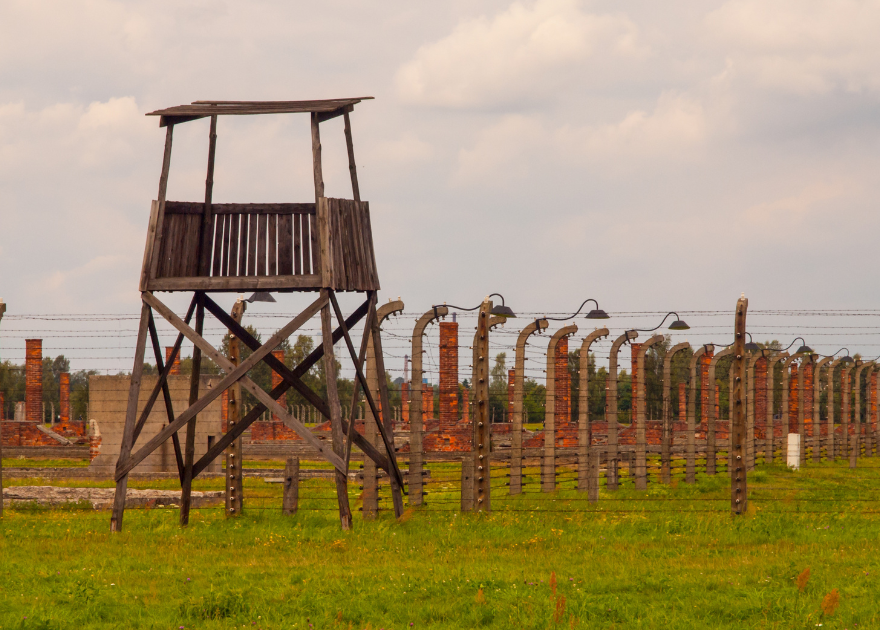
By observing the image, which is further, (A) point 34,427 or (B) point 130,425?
(A) point 34,427

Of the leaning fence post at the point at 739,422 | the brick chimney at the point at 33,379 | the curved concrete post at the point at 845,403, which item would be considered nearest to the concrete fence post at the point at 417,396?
the leaning fence post at the point at 739,422

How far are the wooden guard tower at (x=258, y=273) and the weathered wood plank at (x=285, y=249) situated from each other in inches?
0.5

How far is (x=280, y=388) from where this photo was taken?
13852mm

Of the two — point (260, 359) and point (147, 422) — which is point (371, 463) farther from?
point (147, 422)

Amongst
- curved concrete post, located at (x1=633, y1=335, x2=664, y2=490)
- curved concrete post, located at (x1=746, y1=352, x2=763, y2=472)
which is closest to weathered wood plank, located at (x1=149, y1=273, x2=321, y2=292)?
curved concrete post, located at (x1=633, y1=335, x2=664, y2=490)

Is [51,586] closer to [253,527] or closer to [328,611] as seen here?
[328,611]

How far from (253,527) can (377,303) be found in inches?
135

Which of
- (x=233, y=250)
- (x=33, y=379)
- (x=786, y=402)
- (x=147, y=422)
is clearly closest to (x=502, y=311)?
(x=233, y=250)

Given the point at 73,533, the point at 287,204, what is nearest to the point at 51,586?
the point at 73,533

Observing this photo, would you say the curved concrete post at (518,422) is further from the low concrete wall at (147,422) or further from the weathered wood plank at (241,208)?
the low concrete wall at (147,422)

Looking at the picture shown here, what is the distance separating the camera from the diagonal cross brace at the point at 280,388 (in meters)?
12.8

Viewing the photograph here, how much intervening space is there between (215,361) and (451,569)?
459 centimetres

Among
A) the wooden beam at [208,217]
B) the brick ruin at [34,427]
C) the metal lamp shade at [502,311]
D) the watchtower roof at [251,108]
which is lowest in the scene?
the brick ruin at [34,427]

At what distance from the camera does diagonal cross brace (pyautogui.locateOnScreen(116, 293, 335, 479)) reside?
11961 millimetres
